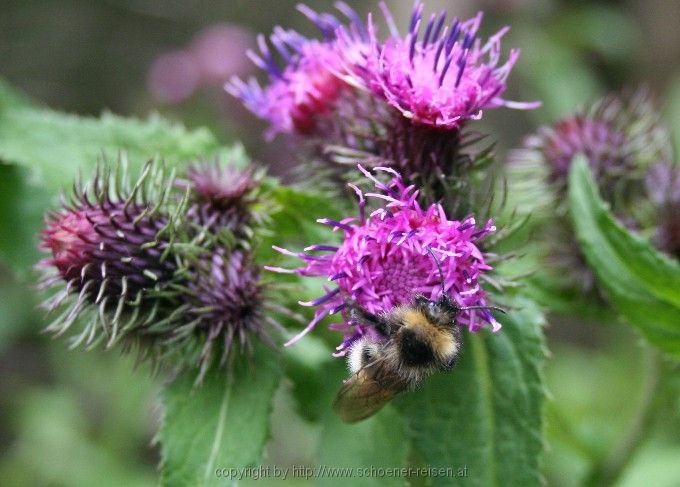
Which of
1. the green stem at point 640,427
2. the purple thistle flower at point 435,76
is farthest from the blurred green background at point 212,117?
the purple thistle flower at point 435,76

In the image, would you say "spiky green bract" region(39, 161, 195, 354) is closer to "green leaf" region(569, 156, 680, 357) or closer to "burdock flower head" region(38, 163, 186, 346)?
"burdock flower head" region(38, 163, 186, 346)

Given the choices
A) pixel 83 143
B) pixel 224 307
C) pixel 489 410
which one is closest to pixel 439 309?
pixel 489 410

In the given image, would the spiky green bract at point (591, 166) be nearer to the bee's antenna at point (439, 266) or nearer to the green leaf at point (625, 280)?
the green leaf at point (625, 280)

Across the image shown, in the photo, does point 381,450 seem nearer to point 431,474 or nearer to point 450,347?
point 431,474

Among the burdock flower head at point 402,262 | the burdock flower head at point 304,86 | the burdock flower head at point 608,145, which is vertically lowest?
the burdock flower head at point 402,262

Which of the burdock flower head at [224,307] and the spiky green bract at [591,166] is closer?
the burdock flower head at [224,307]

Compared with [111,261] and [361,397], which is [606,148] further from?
[111,261]
